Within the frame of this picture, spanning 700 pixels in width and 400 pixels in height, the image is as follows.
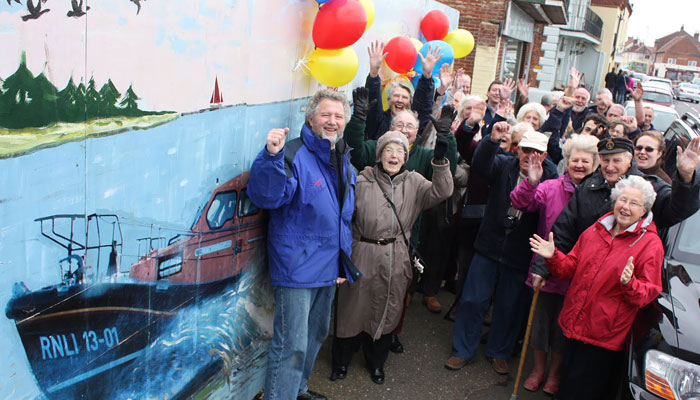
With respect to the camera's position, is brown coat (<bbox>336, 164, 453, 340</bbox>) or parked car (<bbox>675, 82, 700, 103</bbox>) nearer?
brown coat (<bbox>336, 164, 453, 340</bbox>)

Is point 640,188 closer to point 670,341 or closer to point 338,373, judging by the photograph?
point 670,341

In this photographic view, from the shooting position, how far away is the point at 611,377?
3.52m

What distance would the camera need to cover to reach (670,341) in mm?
2926

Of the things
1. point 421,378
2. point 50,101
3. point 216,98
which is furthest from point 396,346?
point 50,101

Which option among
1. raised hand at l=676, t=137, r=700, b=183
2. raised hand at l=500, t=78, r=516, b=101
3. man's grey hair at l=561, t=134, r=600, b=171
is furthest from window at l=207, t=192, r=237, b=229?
raised hand at l=500, t=78, r=516, b=101

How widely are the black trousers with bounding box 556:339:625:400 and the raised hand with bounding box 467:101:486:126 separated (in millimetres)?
1841

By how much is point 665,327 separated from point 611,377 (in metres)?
0.66

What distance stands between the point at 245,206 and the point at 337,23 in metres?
1.26

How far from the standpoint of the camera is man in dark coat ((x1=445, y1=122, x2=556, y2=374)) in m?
4.04

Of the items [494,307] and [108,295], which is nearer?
[108,295]

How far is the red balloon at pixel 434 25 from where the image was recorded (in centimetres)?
636

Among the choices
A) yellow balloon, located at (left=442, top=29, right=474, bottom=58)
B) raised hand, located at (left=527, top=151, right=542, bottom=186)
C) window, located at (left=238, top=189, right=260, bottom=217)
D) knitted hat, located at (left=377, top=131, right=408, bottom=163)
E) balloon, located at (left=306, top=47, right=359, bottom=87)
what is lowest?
window, located at (left=238, top=189, right=260, bottom=217)

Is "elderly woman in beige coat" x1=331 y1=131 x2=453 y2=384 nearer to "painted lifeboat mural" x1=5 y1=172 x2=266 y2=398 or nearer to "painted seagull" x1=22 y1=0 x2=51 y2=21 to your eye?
"painted lifeboat mural" x1=5 y1=172 x2=266 y2=398

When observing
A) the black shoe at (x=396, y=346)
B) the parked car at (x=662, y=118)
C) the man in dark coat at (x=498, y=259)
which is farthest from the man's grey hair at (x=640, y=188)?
the parked car at (x=662, y=118)
